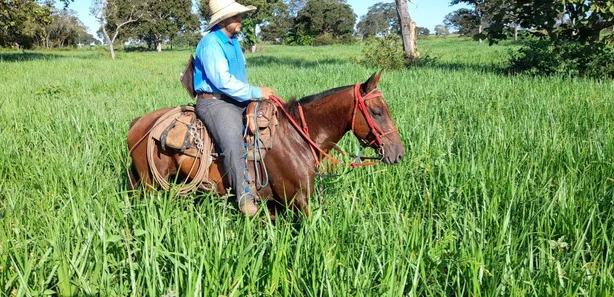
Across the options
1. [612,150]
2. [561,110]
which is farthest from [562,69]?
[612,150]

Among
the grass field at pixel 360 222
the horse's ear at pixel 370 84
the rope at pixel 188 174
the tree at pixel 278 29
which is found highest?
the tree at pixel 278 29

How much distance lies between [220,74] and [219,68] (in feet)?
0.15

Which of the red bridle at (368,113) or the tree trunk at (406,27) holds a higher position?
the tree trunk at (406,27)

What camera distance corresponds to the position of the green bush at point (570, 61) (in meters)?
10.5

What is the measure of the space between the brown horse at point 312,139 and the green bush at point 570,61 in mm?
9455

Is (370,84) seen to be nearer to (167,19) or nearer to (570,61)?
(570,61)

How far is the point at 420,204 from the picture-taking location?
127 inches

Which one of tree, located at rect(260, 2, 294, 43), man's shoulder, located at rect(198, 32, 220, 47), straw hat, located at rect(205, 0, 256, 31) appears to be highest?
tree, located at rect(260, 2, 294, 43)

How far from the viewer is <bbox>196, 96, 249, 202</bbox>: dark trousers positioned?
10.1 feet

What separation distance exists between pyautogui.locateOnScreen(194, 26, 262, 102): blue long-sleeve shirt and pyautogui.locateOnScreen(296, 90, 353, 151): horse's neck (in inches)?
17.2

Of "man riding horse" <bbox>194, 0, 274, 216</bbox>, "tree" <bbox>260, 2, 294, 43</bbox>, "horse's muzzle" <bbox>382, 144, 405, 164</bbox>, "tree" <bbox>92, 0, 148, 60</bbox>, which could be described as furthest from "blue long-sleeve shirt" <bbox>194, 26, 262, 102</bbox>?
"tree" <bbox>260, 2, 294, 43</bbox>

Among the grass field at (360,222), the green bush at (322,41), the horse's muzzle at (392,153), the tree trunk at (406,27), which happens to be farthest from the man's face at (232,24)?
the green bush at (322,41)

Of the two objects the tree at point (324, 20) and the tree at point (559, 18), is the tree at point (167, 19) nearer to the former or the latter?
the tree at point (324, 20)

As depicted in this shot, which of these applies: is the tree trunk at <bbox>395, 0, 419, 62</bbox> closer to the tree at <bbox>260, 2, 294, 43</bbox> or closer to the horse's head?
the horse's head
